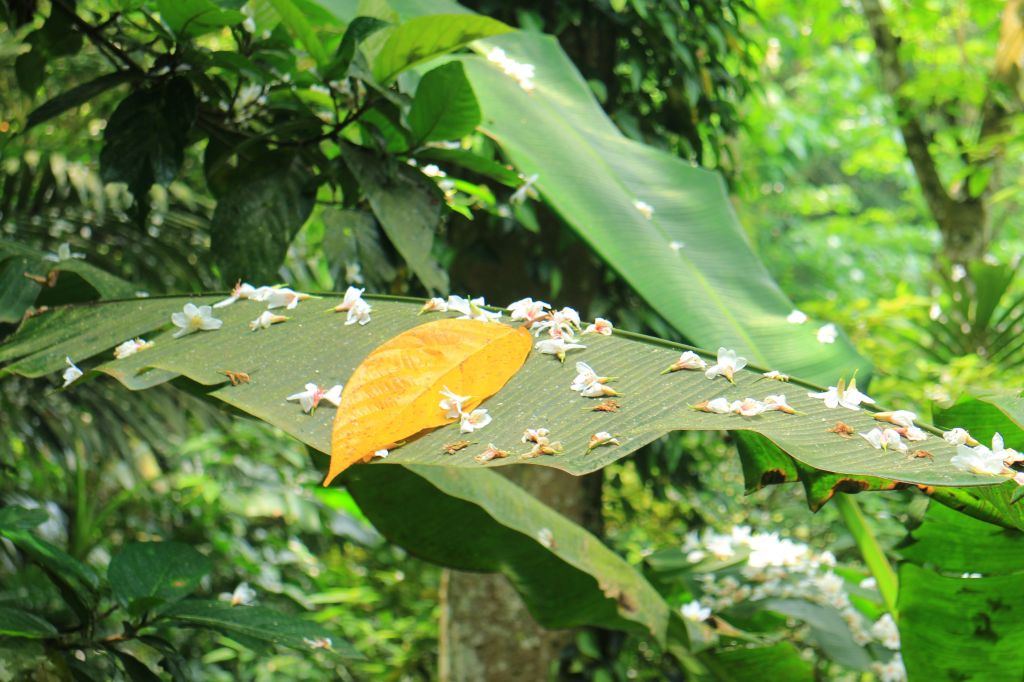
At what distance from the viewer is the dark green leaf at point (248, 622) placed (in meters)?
0.80

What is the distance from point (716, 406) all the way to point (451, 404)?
0.13 metres

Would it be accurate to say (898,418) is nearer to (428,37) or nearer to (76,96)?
(428,37)

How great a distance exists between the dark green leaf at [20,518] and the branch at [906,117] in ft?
11.6

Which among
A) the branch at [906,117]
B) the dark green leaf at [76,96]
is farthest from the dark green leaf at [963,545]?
the branch at [906,117]

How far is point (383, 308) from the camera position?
676 millimetres

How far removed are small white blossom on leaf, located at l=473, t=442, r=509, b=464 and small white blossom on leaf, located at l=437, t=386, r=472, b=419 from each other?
0.05 metres

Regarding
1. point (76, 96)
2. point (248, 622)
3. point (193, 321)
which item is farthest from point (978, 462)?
point (76, 96)

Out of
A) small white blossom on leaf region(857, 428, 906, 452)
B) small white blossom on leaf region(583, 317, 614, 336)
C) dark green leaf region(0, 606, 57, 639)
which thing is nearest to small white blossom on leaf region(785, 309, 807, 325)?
small white blossom on leaf region(583, 317, 614, 336)

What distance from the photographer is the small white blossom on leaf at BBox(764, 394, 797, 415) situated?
482mm

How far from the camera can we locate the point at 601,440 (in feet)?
1.43

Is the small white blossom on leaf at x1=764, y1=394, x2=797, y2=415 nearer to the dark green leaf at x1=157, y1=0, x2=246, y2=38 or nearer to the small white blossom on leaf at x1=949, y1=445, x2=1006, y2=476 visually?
the small white blossom on leaf at x1=949, y1=445, x2=1006, y2=476

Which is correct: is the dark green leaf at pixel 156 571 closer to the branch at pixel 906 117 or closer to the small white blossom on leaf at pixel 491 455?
the small white blossom on leaf at pixel 491 455

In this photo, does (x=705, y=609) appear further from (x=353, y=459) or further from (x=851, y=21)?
(x=851, y=21)

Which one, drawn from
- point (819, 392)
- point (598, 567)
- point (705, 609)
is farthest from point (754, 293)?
point (705, 609)
